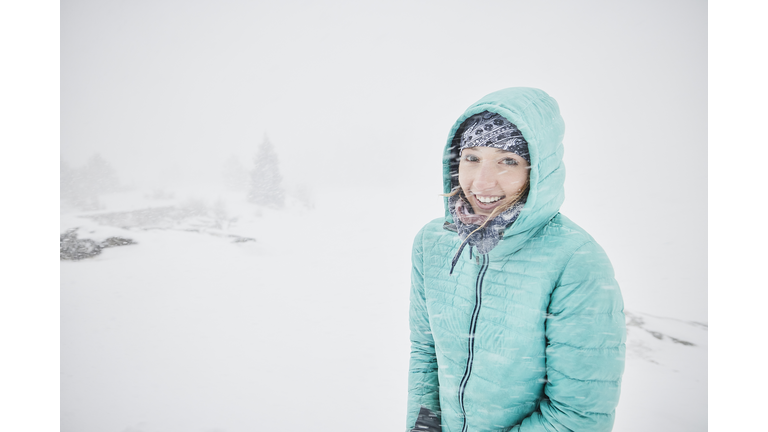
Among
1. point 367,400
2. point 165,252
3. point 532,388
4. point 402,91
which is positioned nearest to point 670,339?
point 367,400

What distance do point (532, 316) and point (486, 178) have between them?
1.29 ft

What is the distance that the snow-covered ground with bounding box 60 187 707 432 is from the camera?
2.59 meters

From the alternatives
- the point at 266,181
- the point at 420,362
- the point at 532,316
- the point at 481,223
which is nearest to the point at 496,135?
the point at 481,223

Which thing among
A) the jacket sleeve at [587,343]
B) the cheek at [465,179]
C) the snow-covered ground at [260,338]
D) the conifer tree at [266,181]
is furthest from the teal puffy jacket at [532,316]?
the conifer tree at [266,181]

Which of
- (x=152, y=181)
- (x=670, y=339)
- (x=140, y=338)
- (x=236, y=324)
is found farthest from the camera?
(x=152, y=181)

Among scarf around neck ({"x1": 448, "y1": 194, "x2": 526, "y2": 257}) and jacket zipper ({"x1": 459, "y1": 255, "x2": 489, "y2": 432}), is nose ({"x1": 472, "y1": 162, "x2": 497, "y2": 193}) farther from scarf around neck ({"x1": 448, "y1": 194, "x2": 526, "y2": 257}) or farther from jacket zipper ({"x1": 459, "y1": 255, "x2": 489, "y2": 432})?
jacket zipper ({"x1": 459, "y1": 255, "x2": 489, "y2": 432})

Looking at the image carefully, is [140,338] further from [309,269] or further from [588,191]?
[588,191]

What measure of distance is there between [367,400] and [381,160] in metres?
9.62

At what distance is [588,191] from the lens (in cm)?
586

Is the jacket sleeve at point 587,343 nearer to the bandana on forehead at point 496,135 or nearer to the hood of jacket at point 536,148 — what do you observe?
the hood of jacket at point 536,148

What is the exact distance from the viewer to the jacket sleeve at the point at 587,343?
72 centimetres

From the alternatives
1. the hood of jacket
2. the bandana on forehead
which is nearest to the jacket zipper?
the hood of jacket

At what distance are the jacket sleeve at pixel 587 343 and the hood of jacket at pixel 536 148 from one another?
5.2 inches

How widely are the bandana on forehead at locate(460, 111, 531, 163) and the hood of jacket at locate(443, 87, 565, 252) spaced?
0.04 m
